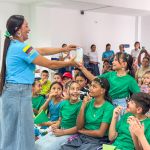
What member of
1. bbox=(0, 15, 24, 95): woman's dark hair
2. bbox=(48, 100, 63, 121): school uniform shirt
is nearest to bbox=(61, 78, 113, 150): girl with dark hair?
bbox=(48, 100, 63, 121): school uniform shirt

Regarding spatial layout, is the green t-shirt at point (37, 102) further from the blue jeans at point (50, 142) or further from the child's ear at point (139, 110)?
the child's ear at point (139, 110)

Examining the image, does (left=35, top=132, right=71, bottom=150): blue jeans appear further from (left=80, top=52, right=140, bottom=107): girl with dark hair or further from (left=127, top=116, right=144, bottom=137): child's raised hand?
(left=127, top=116, right=144, bottom=137): child's raised hand

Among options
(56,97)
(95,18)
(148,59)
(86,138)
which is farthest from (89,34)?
(86,138)

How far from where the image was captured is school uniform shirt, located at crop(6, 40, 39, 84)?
231 centimetres

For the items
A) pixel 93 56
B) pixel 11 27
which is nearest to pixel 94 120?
pixel 11 27

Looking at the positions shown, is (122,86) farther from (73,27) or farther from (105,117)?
(73,27)

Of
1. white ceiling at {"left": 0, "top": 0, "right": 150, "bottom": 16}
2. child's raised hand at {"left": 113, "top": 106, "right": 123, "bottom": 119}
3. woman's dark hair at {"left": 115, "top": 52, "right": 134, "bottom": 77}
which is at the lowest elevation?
child's raised hand at {"left": 113, "top": 106, "right": 123, "bottom": 119}

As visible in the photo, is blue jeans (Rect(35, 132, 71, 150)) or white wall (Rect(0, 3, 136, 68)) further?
white wall (Rect(0, 3, 136, 68))

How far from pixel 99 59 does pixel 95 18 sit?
1425mm

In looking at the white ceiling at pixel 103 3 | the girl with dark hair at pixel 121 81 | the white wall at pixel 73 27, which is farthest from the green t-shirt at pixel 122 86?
the white wall at pixel 73 27

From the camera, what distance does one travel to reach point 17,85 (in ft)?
7.66

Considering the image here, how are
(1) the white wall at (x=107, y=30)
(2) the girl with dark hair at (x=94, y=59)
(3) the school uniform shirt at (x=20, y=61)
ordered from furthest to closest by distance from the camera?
(1) the white wall at (x=107, y=30) → (2) the girl with dark hair at (x=94, y=59) → (3) the school uniform shirt at (x=20, y=61)

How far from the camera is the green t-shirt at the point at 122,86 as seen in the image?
3.02m

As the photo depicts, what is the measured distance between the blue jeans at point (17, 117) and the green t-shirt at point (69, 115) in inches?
28.2
